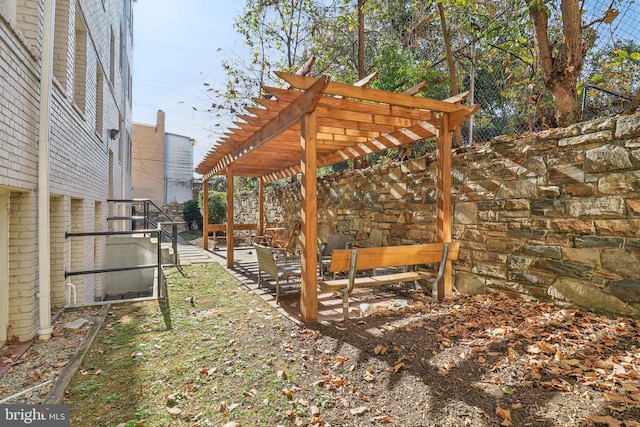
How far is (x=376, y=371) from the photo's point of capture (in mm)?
2654

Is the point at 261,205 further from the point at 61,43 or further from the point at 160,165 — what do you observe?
the point at 160,165

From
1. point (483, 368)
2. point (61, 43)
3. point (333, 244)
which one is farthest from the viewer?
point (333, 244)

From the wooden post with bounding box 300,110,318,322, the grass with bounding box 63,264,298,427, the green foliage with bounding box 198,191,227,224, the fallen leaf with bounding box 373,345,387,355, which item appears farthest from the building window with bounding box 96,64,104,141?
the green foliage with bounding box 198,191,227,224

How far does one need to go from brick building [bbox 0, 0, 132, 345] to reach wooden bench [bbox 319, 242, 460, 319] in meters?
3.10

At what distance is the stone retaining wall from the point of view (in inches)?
121

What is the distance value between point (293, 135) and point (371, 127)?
1.42 meters

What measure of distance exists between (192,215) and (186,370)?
59.3ft

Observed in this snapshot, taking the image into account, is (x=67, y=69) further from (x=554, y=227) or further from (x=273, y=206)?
(x=273, y=206)

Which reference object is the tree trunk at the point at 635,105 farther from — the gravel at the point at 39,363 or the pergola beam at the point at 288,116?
the gravel at the point at 39,363

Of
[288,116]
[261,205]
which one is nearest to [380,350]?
[288,116]

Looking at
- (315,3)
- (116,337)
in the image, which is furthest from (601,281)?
(315,3)

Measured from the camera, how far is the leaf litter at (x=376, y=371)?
2.11 metres

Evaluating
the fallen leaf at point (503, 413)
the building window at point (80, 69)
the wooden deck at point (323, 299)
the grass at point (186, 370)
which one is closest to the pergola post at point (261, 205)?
the wooden deck at point (323, 299)

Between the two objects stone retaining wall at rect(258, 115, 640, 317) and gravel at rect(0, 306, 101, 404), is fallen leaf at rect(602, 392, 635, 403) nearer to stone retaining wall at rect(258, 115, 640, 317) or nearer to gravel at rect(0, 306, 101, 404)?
stone retaining wall at rect(258, 115, 640, 317)
